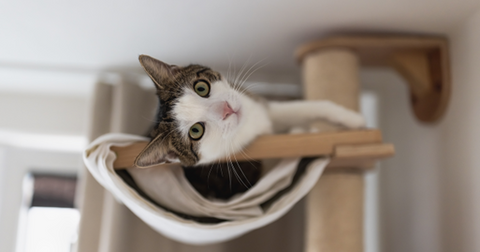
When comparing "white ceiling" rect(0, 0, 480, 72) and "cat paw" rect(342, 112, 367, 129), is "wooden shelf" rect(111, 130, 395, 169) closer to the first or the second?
"cat paw" rect(342, 112, 367, 129)

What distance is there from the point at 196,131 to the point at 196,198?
0.21m

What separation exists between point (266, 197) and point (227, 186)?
148mm

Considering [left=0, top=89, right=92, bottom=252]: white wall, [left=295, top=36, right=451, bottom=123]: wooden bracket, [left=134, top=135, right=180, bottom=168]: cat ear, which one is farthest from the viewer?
[left=0, top=89, right=92, bottom=252]: white wall

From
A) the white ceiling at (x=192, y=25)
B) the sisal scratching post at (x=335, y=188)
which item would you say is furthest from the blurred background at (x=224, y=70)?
the sisal scratching post at (x=335, y=188)

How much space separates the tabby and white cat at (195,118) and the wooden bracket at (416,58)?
0.45 m

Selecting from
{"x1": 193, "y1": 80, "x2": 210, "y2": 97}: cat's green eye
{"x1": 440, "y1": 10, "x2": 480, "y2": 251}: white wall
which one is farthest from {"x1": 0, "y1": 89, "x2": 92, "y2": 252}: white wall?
{"x1": 440, "y1": 10, "x2": 480, "y2": 251}: white wall

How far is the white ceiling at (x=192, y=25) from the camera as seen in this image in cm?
112

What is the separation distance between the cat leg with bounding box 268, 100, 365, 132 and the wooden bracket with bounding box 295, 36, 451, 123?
254 mm

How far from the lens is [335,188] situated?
3.78 feet

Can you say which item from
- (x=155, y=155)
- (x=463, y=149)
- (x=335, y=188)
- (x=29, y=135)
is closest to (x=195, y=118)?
(x=155, y=155)

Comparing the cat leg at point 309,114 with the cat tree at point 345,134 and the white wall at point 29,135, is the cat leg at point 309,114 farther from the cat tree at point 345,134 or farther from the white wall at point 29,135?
the white wall at point 29,135

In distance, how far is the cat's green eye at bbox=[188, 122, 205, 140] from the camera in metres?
0.96

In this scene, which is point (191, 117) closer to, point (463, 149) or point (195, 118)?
point (195, 118)

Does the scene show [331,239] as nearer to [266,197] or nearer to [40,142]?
[266,197]
